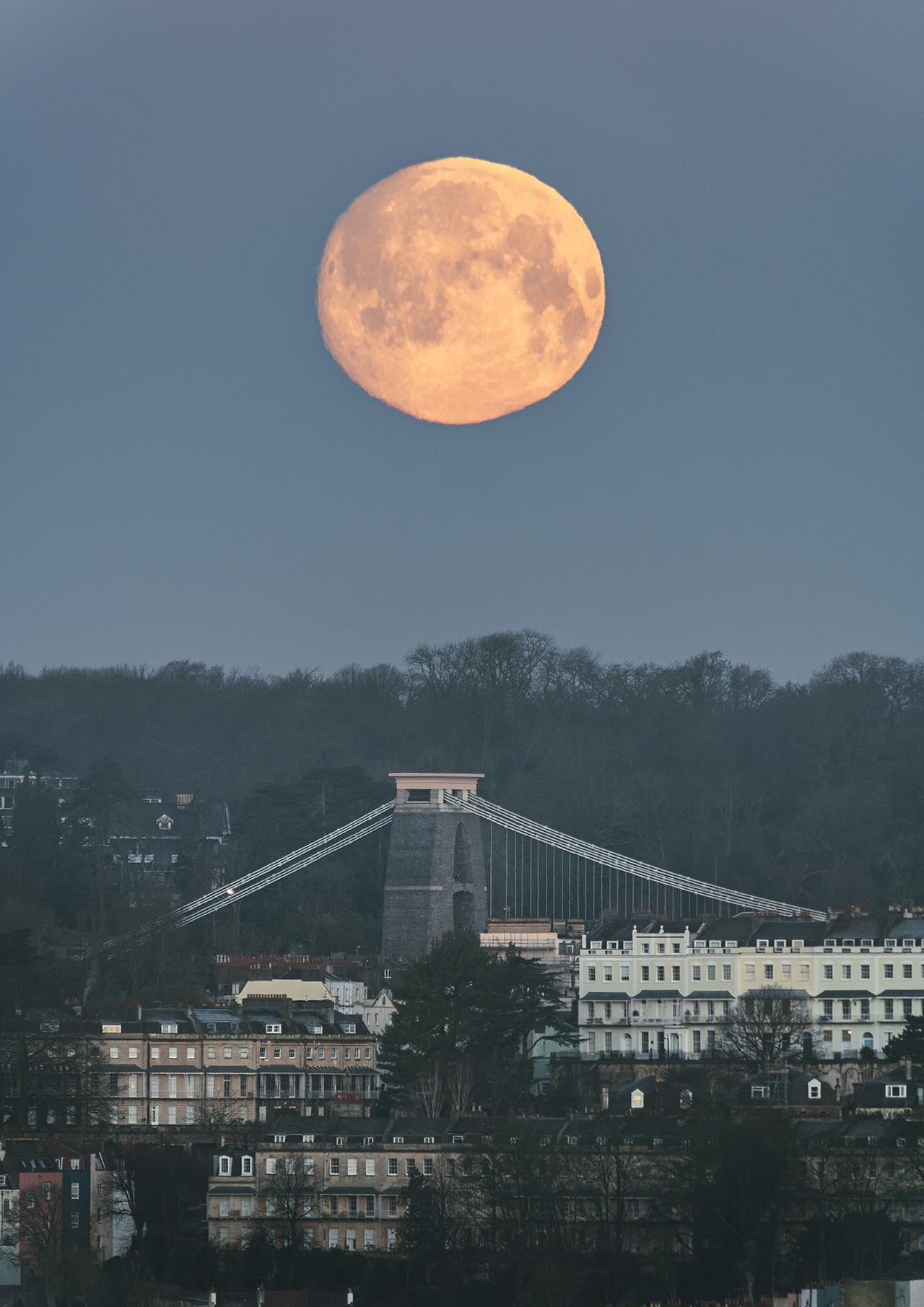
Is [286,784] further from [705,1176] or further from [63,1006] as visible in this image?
[705,1176]

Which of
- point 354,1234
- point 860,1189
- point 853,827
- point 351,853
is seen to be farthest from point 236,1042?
point 853,827

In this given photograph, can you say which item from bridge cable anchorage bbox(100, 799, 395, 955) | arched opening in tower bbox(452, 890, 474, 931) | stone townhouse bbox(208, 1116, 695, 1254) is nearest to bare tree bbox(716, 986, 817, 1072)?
stone townhouse bbox(208, 1116, 695, 1254)

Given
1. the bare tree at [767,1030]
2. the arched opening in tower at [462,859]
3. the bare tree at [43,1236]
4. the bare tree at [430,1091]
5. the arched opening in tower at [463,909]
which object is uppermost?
the arched opening in tower at [462,859]

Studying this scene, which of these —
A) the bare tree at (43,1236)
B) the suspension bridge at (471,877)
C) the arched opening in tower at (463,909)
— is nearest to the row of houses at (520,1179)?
the bare tree at (43,1236)

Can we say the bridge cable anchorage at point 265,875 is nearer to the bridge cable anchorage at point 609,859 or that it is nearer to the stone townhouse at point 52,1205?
the bridge cable anchorage at point 609,859

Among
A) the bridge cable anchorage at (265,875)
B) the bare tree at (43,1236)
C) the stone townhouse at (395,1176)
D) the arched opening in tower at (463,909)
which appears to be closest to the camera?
the bare tree at (43,1236)

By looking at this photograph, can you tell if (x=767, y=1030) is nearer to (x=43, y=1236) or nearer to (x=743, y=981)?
→ (x=743, y=981)
